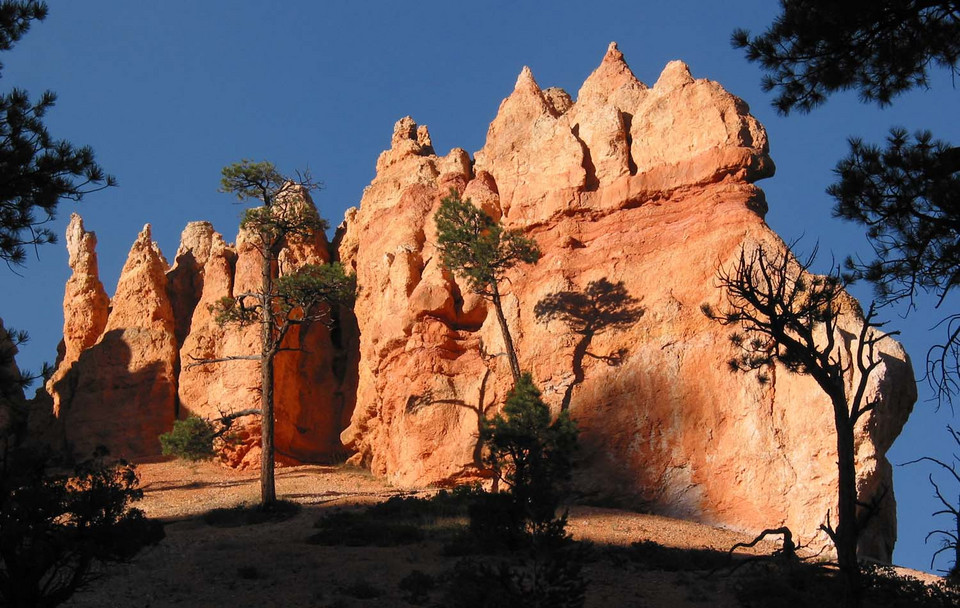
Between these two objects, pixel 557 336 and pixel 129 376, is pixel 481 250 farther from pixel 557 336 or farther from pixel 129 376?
pixel 129 376

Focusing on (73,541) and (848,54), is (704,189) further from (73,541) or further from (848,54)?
(73,541)

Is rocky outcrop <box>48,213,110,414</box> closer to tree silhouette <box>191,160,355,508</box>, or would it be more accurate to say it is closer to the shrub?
tree silhouette <box>191,160,355,508</box>

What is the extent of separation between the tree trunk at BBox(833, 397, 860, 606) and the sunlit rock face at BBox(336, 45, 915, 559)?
8343mm

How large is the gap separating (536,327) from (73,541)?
19548 mm

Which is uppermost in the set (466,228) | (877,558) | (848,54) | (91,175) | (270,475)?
(466,228)

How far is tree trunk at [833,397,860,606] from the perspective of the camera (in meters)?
13.8

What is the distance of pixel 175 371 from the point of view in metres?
41.1

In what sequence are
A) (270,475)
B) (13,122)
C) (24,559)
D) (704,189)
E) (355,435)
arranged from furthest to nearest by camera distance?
(355,435) → (704,189) → (270,475) → (13,122) → (24,559)

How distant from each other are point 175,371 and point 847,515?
32371 mm

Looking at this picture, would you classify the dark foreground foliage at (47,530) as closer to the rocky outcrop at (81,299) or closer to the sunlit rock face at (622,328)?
the sunlit rock face at (622,328)

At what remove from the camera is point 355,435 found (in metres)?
36.5

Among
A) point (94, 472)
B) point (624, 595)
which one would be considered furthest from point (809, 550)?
point (94, 472)

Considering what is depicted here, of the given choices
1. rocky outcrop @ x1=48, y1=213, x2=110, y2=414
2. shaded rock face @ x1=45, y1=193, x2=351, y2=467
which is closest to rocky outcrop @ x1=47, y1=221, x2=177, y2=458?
shaded rock face @ x1=45, y1=193, x2=351, y2=467

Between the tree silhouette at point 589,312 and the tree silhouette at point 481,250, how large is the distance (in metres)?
1.52
